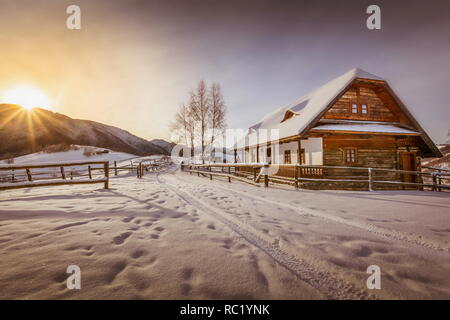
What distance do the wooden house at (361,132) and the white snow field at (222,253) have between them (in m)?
7.82

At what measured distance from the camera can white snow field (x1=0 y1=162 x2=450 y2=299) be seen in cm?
150

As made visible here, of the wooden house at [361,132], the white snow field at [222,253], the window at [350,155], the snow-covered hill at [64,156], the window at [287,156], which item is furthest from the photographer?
the snow-covered hill at [64,156]

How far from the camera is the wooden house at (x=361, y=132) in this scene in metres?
10.7

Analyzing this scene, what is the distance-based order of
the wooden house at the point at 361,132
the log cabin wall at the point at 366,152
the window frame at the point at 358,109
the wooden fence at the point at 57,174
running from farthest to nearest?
the window frame at the point at 358,109
the log cabin wall at the point at 366,152
the wooden house at the point at 361,132
the wooden fence at the point at 57,174

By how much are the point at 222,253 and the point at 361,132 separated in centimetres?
1180

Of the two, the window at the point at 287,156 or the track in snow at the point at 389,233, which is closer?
the track in snow at the point at 389,233

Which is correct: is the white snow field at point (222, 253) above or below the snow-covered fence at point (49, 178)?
below

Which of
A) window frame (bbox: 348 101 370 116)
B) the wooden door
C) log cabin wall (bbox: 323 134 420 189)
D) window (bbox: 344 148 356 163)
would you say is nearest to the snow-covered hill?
log cabin wall (bbox: 323 134 420 189)

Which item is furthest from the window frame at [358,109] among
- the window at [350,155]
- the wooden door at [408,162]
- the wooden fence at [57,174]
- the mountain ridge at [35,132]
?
the mountain ridge at [35,132]

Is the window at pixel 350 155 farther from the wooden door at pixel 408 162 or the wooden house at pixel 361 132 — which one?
the wooden door at pixel 408 162

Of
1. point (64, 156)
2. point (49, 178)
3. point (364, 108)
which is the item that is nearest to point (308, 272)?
point (364, 108)

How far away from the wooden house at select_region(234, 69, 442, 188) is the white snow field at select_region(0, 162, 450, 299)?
7.82 meters

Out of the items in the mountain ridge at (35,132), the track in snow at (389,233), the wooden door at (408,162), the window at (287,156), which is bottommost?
the track in snow at (389,233)
